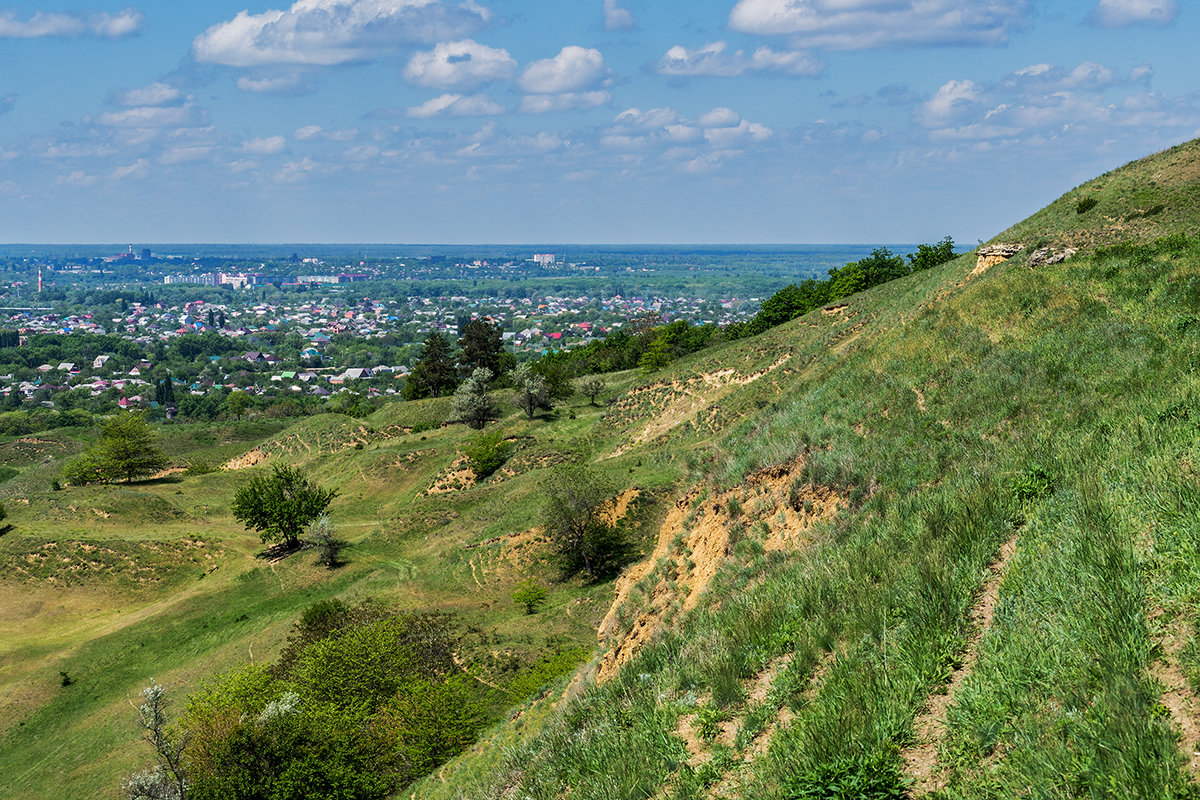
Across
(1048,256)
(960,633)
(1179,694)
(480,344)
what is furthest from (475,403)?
(1179,694)

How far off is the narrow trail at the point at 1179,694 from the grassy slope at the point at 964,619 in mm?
32

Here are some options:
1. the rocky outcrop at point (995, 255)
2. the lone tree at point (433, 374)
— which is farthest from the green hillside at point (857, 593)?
the lone tree at point (433, 374)

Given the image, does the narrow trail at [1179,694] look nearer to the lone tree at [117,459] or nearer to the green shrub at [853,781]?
the green shrub at [853,781]

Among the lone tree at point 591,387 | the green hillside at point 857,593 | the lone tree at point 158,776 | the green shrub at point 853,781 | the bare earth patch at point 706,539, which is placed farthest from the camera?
the lone tree at point 591,387

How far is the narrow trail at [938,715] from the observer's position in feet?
17.8

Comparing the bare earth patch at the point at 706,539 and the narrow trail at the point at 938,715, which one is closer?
the narrow trail at the point at 938,715

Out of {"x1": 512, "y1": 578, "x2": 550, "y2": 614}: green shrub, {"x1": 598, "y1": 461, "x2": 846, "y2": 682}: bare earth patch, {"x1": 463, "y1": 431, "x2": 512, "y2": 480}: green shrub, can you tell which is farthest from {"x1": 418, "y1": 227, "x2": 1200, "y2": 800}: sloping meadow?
{"x1": 463, "y1": 431, "x2": 512, "y2": 480}: green shrub

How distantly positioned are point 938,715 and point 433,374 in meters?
84.7

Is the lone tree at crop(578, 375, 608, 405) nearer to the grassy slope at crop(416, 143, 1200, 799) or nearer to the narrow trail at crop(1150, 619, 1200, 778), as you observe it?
the grassy slope at crop(416, 143, 1200, 799)

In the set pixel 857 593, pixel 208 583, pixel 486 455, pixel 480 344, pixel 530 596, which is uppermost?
pixel 857 593

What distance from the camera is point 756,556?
13.2 meters

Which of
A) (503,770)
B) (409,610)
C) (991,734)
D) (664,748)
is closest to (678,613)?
(503,770)

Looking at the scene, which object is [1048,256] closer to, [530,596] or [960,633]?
[530,596]

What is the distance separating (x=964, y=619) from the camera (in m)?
6.92
